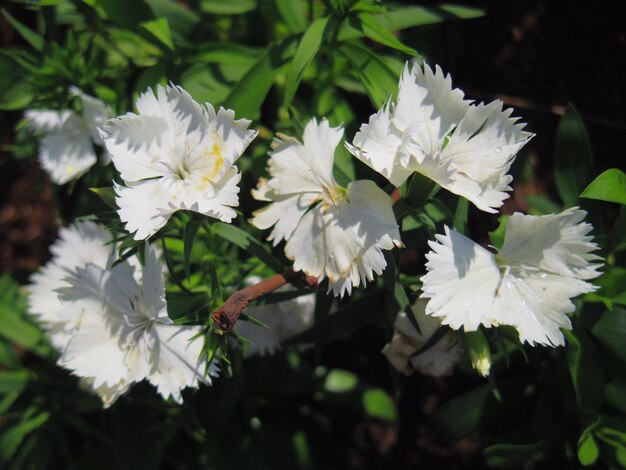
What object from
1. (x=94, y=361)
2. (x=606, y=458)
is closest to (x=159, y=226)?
(x=94, y=361)

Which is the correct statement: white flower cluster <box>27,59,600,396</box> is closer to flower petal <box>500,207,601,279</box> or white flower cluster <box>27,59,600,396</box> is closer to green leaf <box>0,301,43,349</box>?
flower petal <box>500,207,601,279</box>

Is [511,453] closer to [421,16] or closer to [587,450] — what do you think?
[587,450]

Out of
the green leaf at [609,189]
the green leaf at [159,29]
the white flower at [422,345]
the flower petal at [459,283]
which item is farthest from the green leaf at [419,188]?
the green leaf at [159,29]

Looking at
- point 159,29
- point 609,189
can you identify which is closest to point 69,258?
point 159,29

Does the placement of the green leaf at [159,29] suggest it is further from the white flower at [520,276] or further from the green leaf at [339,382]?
the green leaf at [339,382]

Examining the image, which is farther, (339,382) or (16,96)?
(339,382)

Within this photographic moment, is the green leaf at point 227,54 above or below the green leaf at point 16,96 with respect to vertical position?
above

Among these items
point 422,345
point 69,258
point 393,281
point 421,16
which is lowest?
point 69,258

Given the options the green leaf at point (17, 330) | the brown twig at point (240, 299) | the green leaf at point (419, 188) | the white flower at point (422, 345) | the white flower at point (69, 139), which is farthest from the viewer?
the green leaf at point (17, 330)
